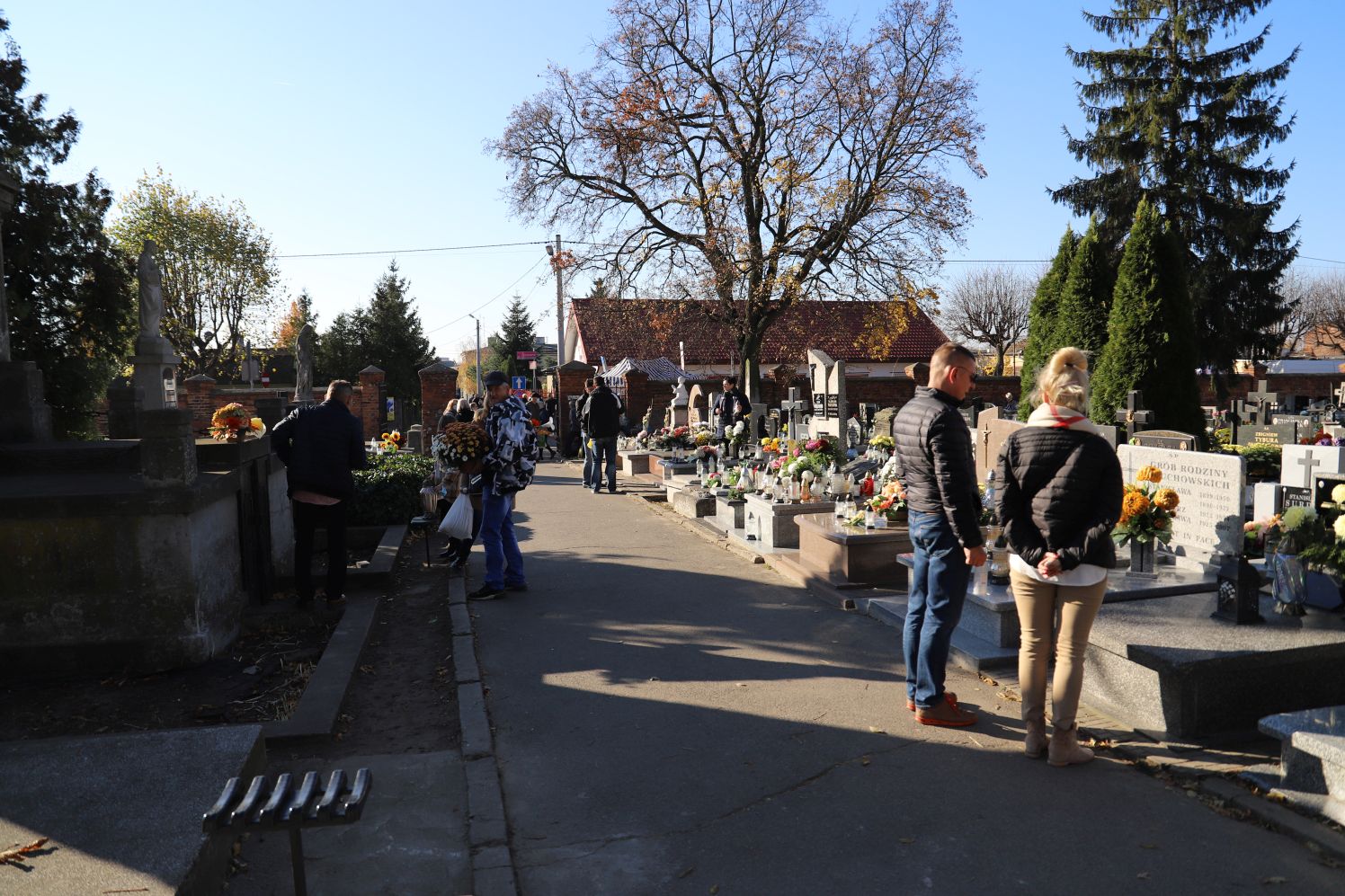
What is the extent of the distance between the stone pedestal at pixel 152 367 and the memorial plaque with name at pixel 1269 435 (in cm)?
1694

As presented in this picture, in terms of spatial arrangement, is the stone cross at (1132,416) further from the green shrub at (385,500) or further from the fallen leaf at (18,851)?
the fallen leaf at (18,851)

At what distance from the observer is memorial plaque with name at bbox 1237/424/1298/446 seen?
16.0 m

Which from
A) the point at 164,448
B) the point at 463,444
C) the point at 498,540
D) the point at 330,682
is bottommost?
the point at 330,682

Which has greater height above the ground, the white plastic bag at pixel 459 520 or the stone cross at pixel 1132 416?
the stone cross at pixel 1132 416

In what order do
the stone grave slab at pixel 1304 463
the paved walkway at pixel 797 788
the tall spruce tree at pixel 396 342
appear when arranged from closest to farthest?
the paved walkway at pixel 797 788
the stone grave slab at pixel 1304 463
the tall spruce tree at pixel 396 342

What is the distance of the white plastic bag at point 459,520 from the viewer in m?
8.73

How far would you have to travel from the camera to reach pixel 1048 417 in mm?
4223

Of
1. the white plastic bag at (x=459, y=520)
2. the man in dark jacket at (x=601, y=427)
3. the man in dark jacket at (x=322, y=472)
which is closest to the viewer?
the man in dark jacket at (x=322, y=472)

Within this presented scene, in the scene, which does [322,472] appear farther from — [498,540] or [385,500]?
[385,500]

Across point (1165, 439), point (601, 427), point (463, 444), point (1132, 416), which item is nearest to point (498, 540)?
point (463, 444)

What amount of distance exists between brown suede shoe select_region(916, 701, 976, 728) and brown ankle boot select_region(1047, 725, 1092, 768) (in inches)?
21.9

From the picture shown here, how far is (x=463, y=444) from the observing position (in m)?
8.34

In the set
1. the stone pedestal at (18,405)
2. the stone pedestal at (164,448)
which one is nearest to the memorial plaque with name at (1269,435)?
the stone pedestal at (164,448)

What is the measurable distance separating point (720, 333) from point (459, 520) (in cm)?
3134
